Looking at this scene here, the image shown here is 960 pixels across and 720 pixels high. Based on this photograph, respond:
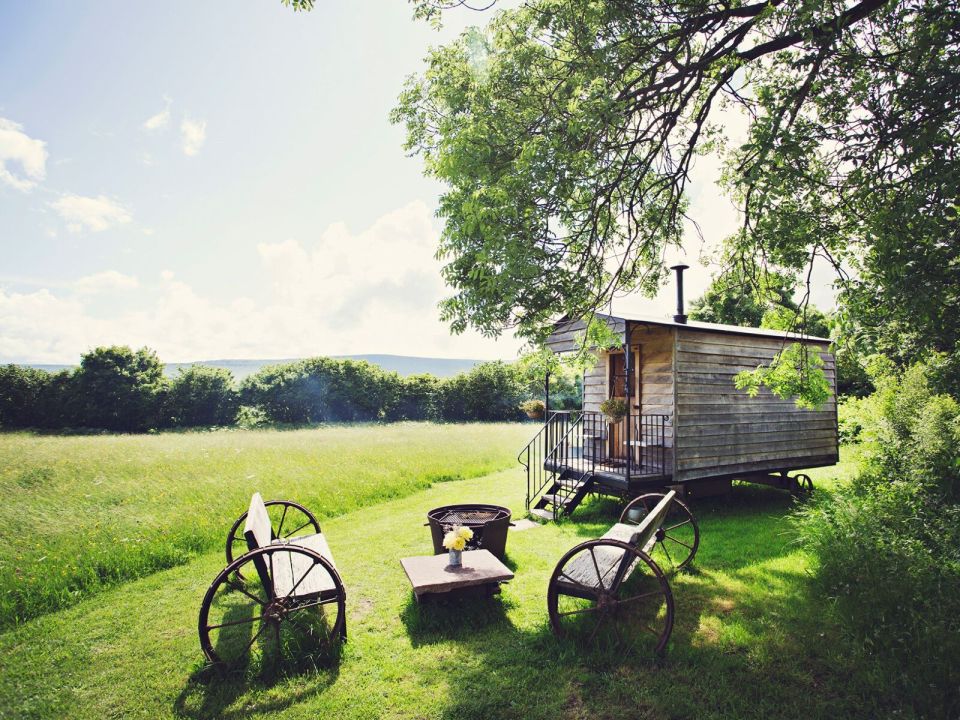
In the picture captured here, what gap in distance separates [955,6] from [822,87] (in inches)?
47.8

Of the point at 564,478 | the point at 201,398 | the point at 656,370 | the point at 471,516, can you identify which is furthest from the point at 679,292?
the point at 201,398

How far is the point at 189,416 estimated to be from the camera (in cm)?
3083

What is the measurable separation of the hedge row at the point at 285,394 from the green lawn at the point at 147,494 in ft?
52.7

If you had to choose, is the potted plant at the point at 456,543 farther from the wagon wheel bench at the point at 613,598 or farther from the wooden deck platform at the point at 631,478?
the wooden deck platform at the point at 631,478

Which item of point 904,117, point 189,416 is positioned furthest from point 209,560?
point 189,416

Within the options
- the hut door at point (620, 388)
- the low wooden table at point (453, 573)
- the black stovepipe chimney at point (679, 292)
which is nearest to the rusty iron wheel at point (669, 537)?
the low wooden table at point (453, 573)

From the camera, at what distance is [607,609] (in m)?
4.31

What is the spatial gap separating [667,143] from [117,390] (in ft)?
105

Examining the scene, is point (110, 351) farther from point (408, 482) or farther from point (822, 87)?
point (822, 87)

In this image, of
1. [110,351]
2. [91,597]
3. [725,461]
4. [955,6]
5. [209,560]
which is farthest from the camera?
[110,351]

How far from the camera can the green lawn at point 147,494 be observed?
622 centimetres

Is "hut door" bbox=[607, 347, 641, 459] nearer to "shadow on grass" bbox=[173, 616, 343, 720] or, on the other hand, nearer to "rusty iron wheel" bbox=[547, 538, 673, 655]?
"rusty iron wheel" bbox=[547, 538, 673, 655]

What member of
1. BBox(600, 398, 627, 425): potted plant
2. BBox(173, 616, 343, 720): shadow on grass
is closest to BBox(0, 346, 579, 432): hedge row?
BBox(600, 398, 627, 425): potted plant

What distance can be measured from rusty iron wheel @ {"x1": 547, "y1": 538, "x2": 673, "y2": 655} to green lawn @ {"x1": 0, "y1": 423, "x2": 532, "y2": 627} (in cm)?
563
